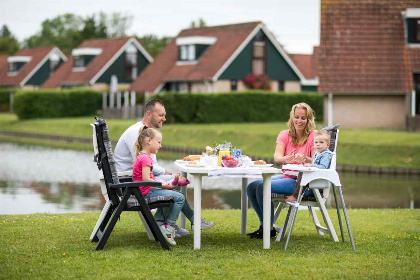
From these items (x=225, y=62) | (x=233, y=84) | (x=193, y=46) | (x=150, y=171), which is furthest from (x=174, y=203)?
(x=193, y=46)

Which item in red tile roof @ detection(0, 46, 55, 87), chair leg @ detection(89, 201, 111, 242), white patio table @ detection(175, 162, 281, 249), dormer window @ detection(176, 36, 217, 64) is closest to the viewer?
white patio table @ detection(175, 162, 281, 249)

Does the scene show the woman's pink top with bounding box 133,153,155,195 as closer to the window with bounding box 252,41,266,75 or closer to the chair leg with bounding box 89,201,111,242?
the chair leg with bounding box 89,201,111,242

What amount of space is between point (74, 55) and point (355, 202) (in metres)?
49.7

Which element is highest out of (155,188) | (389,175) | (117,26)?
(117,26)

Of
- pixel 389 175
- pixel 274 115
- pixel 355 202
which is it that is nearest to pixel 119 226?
pixel 355 202

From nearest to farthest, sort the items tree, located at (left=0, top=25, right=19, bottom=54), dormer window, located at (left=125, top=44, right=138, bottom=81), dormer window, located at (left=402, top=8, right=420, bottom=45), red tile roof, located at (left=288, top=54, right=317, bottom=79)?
dormer window, located at (left=402, top=8, right=420, bottom=45) < dormer window, located at (left=125, top=44, right=138, bottom=81) < red tile roof, located at (left=288, top=54, right=317, bottom=79) < tree, located at (left=0, top=25, right=19, bottom=54)

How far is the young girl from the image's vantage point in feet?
27.6

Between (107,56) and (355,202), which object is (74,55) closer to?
(107,56)

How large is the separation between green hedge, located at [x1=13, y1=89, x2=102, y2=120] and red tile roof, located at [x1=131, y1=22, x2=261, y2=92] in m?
3.70

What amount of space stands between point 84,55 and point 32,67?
32.8 ft

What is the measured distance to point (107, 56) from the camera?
60000mm

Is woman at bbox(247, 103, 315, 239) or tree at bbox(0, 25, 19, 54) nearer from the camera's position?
woman at bbox(247, 103, 315, 239)

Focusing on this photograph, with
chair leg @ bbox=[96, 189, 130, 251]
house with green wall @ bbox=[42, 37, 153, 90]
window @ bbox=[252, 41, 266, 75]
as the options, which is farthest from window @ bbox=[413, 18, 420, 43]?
house with green wall @ bbox=[42, 37, 153, 90]

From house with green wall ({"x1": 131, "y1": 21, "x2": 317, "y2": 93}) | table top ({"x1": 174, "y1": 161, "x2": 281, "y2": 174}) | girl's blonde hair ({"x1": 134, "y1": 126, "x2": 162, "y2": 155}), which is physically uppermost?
house with green wall ({"x1": 131, "y1": 21, "x2": 317, "y2": 93})
